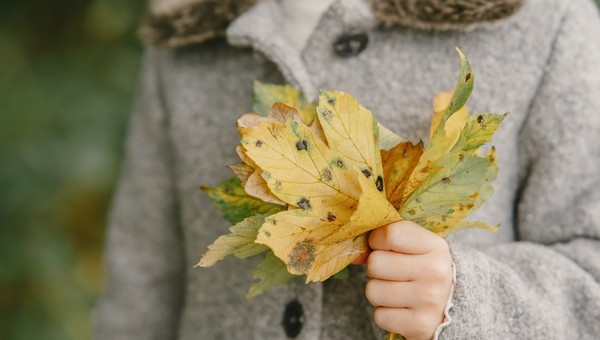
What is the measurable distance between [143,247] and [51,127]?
0.74 metres

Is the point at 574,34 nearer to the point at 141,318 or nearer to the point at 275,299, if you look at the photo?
the point at 275,299

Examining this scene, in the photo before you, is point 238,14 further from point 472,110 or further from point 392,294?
point 392,294

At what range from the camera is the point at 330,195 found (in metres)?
0.55

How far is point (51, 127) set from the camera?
1.64m

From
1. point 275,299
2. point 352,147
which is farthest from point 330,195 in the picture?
point 275,299

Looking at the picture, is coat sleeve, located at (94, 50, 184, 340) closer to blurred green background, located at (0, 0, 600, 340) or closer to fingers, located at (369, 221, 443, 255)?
fingers, located at (369, 221, 443, 255)

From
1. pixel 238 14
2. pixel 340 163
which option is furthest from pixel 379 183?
pixel 238 14

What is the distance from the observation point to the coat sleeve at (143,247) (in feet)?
3.29

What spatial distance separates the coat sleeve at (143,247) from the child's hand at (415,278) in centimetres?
48

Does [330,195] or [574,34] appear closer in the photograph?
[330,195]

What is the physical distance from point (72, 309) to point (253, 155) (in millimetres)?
1352

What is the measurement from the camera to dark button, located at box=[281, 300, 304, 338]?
29.7 inches

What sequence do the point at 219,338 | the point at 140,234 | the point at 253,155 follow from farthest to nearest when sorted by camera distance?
the point at 140,234 → the point at 219,338 → the point at 253,155

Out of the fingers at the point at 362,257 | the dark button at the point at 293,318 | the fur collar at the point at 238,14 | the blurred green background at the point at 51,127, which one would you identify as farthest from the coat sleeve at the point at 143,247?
the blurred green background at the point at 51,127
